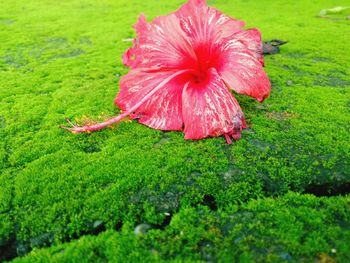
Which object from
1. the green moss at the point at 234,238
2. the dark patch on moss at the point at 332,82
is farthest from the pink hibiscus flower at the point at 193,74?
the dark patch on moss at the point at 332,82

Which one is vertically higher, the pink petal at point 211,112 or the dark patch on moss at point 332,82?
the pink petal at point 211,112

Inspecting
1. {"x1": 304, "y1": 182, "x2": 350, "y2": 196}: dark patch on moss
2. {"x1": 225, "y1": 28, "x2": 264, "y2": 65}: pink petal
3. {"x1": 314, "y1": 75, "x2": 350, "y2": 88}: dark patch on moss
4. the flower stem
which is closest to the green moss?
{"x1": 304, "y1": 182, "x2": 350, "y2": 196}: dark patch on moss

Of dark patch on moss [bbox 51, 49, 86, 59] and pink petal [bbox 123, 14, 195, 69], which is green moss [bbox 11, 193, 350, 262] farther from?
dark patch on moss [bbox 51, 49, 86, 59]

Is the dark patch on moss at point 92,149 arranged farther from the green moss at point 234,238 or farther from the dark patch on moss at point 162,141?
the green moss at point 234,238

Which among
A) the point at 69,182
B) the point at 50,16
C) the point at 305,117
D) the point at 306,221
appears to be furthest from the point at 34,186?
the point at 50,16

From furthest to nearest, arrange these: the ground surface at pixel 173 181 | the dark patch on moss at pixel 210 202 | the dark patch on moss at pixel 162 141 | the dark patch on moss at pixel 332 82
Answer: the dark patch on moss at pixel 332 82 < the dark patch on moss at pixel 162 141 < the dark patch on moss at pixel 210 202 < the ground surface at pixel 173 181

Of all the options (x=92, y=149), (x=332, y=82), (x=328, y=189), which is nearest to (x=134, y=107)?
(x=92, y=149)

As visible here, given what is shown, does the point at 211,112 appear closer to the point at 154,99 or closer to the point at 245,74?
the point at 245,74
